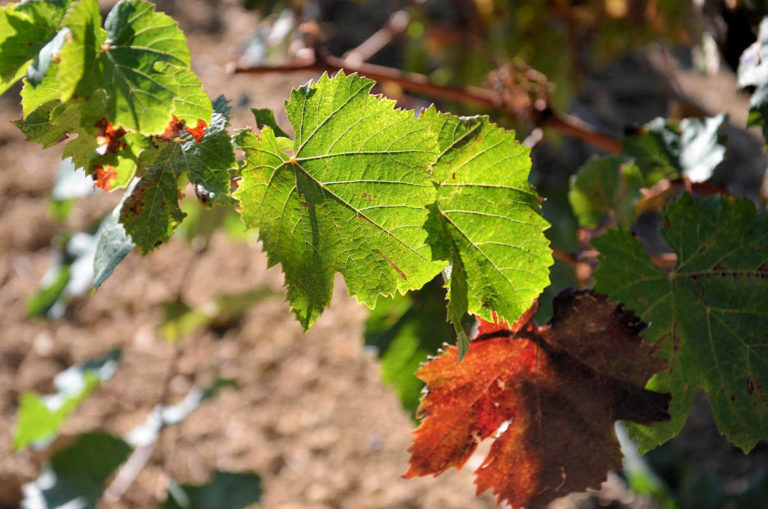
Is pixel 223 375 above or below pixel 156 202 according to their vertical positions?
below

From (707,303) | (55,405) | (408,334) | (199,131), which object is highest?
(199,131)

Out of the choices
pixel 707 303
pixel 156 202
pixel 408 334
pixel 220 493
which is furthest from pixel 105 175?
pixel 220 493

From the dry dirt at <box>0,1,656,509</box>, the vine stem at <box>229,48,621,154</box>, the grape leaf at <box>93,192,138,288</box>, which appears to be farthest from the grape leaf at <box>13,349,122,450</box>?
the grape leaf at <box>93,192,138,288</box>

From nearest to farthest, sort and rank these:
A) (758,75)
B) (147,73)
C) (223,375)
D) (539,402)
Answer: (147,73), (539,402), (758,75), (223,375)

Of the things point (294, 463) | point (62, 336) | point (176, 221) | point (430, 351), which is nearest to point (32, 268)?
Answer: point (62, 336)

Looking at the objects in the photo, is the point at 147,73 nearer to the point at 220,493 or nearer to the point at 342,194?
the point at 342,194

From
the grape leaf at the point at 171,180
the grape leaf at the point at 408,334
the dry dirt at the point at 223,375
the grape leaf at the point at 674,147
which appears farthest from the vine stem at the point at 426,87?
the dry dirt at the point at 223,375

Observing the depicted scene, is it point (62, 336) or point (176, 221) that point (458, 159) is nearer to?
point (176, 221)

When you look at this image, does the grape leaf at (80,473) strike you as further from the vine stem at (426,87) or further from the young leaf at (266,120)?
the young leaf at (266,120)
